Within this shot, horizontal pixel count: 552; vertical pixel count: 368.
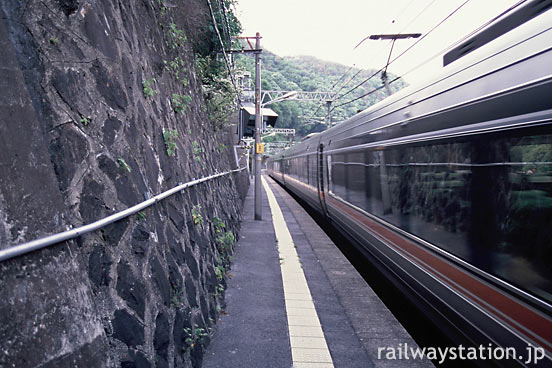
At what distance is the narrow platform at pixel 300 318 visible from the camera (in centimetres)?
394

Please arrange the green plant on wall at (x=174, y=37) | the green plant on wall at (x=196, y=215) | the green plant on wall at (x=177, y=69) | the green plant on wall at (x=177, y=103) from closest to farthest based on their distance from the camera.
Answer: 1. the green plant on wall at (x=196, y=215)
2. the green plant on wall at (x=177, y=103)
3. the green plant on wall at (x=177, y=69)
4. the green plant on wall at (x=174, y=37)

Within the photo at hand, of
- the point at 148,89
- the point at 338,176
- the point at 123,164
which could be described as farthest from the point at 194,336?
Answer: the point at 338,176

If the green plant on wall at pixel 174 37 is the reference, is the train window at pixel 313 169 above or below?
below

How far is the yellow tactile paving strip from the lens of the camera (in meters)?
3.91

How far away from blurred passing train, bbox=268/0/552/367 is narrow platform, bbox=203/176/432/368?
64 centimetres

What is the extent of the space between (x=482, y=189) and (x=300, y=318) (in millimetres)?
2525

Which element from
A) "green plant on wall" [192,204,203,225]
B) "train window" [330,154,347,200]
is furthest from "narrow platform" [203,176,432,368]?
"train window" [330,154,347,200]

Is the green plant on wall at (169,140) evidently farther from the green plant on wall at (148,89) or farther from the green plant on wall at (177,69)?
the green plant on wall at (177,69)

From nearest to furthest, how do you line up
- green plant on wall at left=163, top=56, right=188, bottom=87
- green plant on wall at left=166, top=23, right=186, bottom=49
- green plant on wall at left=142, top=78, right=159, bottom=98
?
1. green plant on wall at left=142, top=78, right=159, bottom=98
2. green plant on wall at left=163, top=56, right=188, bottom=87
3. green plant on wall at left=166, top=23, right=186, bottom=49

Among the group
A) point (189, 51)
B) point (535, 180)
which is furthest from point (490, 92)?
point (189, 51)

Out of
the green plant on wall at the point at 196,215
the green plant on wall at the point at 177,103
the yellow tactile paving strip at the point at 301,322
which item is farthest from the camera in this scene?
the green plant on wall at the point at 177,103

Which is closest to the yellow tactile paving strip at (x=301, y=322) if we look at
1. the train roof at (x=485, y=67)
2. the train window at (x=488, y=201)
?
the train window at (x=488, y=201)

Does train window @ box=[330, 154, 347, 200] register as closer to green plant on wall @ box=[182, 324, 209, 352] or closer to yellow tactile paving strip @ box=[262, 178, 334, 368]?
yellow tactile paving strip @ box=[262, 178, 334, 368]

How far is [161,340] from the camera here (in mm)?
2904
